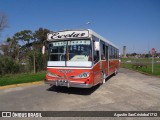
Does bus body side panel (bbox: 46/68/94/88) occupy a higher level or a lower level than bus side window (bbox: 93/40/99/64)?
lower

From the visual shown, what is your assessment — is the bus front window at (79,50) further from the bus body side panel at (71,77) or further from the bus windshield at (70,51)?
the bus body side panel at (71,77)

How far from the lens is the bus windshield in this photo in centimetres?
984

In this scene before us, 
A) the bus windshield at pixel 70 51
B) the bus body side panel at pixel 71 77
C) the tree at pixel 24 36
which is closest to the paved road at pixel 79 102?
the bus body side panel at pixel 71 77

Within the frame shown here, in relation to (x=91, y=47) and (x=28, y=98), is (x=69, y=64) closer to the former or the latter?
(x=91, y=47)

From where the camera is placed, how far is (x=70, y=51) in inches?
399

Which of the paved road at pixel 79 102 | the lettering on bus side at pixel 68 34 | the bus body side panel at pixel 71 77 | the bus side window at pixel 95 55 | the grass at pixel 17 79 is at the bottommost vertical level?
the paved road at pixel 79 102

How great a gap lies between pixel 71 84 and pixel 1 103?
3.13 meters

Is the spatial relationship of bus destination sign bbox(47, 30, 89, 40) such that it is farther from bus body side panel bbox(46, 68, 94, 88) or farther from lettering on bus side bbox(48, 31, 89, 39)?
bus body side panel bbox(46, 68, 94, 88)

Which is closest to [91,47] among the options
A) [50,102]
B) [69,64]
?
[69,64]

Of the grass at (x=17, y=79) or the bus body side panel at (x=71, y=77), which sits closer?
the bus body side panel at (x=71, y=77)

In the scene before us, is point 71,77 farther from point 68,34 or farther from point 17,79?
point 17,79

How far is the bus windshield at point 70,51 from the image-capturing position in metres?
9.84

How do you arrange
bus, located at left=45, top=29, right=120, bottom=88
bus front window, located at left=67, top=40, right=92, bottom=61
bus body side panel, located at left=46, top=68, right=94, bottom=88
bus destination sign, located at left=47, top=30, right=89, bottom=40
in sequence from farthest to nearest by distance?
1. bus destination sign, located at left=47, top=30, right=89, bottom=40
2. bus front window, located at left=67, top=40, right=92, bottom=61
3. bus, located at left=45, top=29, right=120, bottom=88
4. bus body side panel, located at left=46, top=68, right=94, bottom=88

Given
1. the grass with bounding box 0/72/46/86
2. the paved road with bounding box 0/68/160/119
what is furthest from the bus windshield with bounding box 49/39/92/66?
the grass with bounding box 0/72/46/86
